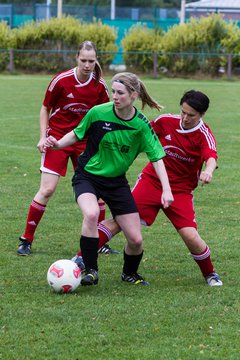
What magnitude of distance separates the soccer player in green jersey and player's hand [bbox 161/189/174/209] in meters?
0.05

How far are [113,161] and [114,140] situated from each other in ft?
0.54

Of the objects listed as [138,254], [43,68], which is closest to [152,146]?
[138,254]

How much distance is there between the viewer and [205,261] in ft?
19.9

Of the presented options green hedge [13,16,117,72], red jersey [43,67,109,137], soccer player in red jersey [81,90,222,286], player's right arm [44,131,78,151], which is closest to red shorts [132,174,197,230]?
soccer player in red jersey [81,90,222,286]

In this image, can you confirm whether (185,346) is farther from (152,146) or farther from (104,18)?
(104,18)

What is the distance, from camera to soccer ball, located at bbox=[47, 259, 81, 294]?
566 centimetres

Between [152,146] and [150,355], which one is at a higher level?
[152,146]

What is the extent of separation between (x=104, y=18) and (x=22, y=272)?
147 ft

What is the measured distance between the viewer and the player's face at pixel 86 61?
6.75m

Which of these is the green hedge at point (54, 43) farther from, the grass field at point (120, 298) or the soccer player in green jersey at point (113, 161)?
the soccer player in green jersey at point (113, 161)

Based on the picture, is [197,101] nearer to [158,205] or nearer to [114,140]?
[114,140]

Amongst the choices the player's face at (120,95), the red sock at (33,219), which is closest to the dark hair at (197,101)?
the player's face at (120,95)

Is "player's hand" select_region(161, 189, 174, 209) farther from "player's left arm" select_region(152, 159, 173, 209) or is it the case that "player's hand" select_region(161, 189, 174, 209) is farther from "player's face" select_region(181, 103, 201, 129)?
"player's face" select_region(181, 103, 201, 129)

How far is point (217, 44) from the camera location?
118ft
